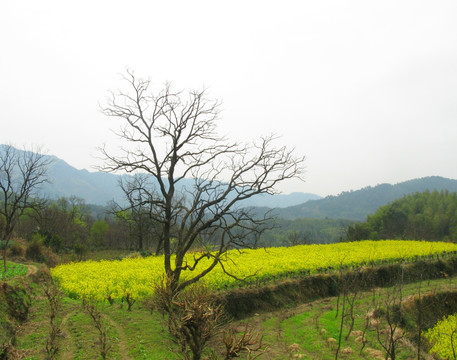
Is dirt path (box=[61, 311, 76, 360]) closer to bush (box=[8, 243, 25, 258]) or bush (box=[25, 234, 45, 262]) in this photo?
bush (box=[8, 243, 25, 258])

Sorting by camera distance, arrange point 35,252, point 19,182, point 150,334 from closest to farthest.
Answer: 1. point 150,334
2. point 35,252
3. point 19,182

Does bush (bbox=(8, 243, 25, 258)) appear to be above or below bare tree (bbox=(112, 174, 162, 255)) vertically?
below

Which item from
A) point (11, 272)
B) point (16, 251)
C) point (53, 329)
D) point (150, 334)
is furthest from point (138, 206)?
point (16, 251)

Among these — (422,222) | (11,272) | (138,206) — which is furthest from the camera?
(422,222)

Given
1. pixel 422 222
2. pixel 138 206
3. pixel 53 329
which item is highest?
pixel 138 206

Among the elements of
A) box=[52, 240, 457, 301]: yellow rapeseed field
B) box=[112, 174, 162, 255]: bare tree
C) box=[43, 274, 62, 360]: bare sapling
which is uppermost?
box=[112, 174, 162, 255]: bare tree

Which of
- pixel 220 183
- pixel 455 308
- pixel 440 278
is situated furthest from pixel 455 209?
pixel 220 183

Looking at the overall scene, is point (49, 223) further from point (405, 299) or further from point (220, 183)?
point (405, 299)

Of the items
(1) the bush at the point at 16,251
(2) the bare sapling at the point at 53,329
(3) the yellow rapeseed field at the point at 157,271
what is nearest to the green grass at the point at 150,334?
(2) the bare sapling at the point at 53,329

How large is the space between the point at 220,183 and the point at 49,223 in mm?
42680

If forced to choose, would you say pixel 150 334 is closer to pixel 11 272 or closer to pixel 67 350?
pixel 67 350

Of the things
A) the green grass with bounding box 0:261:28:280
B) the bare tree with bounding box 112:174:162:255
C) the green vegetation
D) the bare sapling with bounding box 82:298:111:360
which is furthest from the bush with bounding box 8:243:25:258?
the green vegetation

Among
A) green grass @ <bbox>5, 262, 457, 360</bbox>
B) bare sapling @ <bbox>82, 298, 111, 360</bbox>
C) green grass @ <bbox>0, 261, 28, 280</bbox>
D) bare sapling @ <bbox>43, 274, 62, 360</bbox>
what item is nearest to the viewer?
bare sapling @ <bbox>43, 274, 62, 360</bbox>

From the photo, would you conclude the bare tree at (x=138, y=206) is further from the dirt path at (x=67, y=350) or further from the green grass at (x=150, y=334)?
the dirt path at (x=67, y=350)
